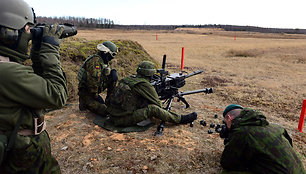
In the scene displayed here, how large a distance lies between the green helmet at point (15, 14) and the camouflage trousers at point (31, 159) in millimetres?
947

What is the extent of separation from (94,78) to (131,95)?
1.08m

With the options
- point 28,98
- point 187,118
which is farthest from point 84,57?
point 28,98

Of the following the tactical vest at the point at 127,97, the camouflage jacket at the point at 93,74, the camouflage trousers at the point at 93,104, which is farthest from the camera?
the camouflage trousers at the point at 93,104

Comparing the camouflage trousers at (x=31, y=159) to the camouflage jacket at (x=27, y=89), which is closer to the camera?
the camouflage jacket at (x=27, y=89)

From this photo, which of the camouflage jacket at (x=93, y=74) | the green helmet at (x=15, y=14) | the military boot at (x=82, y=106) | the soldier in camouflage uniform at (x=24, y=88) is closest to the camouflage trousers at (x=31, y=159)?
the soldier in camouflage uniform at (x=24, y=88)

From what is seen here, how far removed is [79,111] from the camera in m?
5.77

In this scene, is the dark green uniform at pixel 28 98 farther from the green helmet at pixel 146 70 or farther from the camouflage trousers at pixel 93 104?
the camouflage trousers at pixel 93 104

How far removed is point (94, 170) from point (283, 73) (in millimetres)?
12492

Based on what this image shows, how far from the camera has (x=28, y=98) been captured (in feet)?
5.86

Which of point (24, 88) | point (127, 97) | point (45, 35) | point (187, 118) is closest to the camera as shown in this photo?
point (24, 88)

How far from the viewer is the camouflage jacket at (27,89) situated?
5.66 ft

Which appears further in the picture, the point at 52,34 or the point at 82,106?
the point at 82,106

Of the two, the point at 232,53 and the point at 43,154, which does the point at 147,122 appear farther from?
the point at 232,53

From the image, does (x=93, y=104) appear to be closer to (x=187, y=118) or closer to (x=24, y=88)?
(x=187, y=118)
